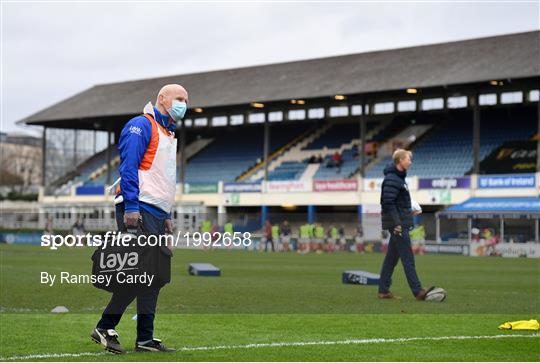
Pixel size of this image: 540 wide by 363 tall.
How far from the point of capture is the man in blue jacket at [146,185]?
8641 millimetres

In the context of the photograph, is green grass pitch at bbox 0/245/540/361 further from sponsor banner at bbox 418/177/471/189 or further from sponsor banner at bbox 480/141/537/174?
sponsor banner at bbox 480/141/537/174

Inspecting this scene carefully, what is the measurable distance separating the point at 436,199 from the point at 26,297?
38.9 metres

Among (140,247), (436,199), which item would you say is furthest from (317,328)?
(436,199)

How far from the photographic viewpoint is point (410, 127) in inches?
2373

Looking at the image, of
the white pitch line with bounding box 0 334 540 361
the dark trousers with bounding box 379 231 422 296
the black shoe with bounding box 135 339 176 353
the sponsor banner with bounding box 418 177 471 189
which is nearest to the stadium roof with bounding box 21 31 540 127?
the sponsor banner with bounding box 418 177 471 189

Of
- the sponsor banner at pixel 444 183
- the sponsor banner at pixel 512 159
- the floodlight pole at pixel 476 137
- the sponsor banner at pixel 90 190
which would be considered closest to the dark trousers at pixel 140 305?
the sponsor banner at pixel 444 183

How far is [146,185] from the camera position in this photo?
346 inches

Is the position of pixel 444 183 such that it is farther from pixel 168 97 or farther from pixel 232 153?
pixel 168 97

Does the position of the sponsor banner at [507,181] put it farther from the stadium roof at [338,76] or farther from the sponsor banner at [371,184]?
the sponsor banner at [371,184]

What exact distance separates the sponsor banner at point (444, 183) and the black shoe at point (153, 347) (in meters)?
43.1

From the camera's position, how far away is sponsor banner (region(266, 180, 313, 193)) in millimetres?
58250

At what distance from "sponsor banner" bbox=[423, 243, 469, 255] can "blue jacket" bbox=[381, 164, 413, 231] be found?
2871 cm

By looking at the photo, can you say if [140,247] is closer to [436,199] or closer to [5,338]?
[5,338]

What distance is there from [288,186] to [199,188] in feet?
22.6
